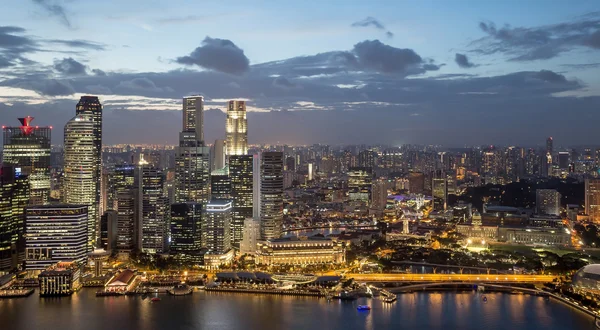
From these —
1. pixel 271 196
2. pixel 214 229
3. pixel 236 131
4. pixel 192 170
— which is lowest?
pixel 214 229

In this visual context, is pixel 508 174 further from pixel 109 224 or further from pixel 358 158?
pixel 109 224

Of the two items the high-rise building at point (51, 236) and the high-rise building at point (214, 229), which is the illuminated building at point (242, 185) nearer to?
the high-rise building at point (214, 229)

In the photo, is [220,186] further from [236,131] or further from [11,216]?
[11,216]

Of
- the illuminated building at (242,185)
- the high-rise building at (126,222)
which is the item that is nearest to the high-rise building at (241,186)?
the illuminated building at (242,185)

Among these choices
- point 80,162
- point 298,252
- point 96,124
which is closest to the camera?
point 298,252

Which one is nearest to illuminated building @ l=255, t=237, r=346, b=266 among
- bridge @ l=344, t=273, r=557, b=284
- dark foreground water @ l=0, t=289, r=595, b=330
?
bridge @ l=344, t=273, r=557, b=284

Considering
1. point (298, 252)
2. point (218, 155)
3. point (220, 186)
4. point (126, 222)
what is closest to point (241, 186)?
point (220, 186)

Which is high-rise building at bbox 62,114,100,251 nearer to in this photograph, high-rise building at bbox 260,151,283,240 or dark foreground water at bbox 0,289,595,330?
high-rise building at bbox 260,151,283,240
